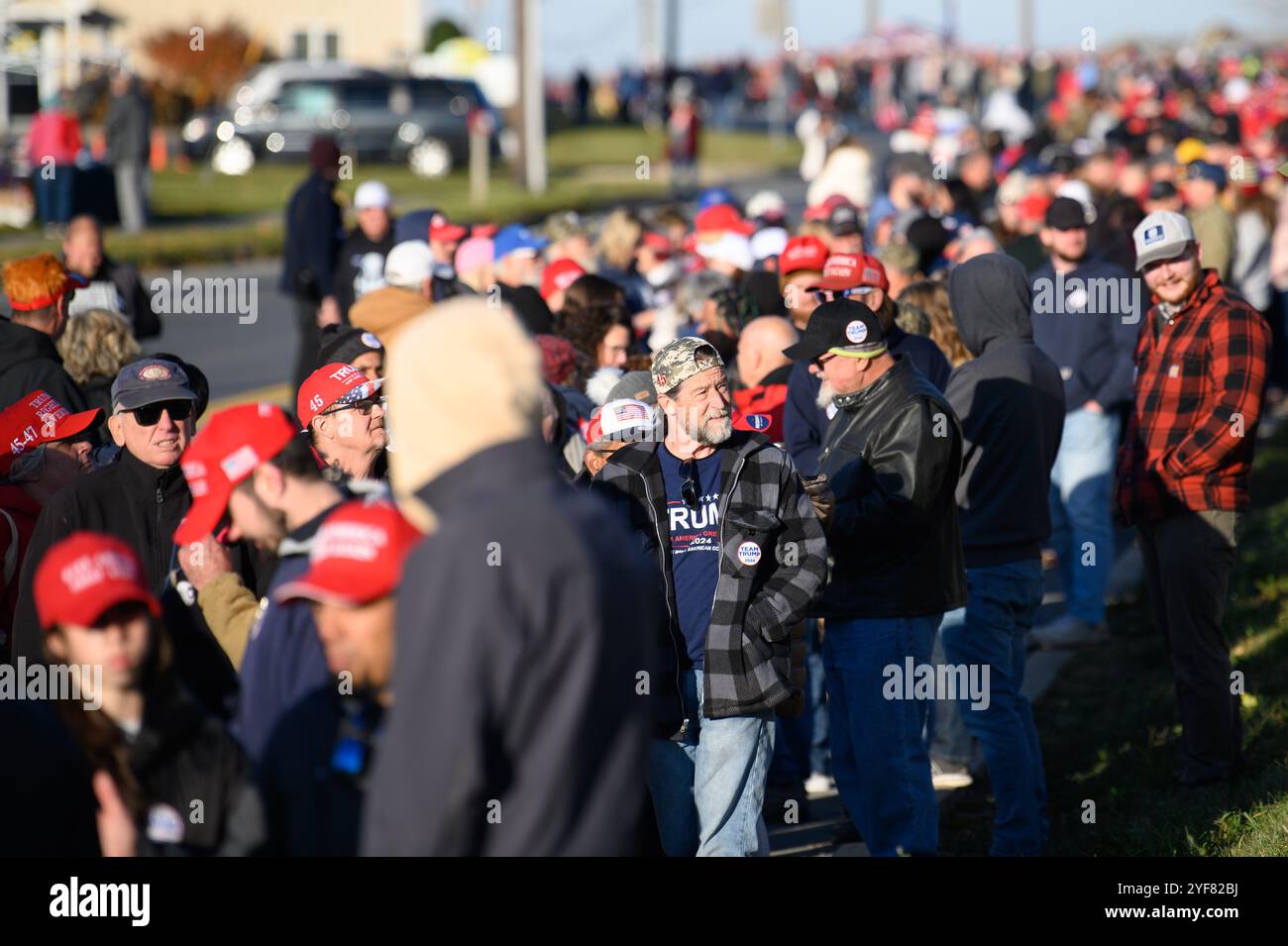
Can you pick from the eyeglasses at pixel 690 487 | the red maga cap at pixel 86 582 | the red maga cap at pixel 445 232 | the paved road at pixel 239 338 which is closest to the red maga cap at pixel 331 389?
the eyeglasses at pixel 690 487

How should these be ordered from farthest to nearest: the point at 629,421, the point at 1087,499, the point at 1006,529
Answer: the point at 1087,499, the point at 1006,529, the point at 629,421

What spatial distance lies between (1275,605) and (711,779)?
524 cm

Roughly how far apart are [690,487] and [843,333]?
97 centimetres

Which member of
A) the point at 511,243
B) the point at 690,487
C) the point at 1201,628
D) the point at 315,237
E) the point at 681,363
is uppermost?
the point at 315,237

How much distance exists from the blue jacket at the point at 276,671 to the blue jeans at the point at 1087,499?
656cm

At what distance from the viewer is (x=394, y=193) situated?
3181cm

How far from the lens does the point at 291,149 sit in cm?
3647

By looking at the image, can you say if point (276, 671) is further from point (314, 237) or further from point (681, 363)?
point (314, 237)

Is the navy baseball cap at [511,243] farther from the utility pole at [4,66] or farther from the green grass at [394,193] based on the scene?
the utility pole at [4,66]

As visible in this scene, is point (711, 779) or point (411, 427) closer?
point (411, 427)

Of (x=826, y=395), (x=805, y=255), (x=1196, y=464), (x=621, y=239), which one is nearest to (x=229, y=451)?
(x=826, y=395)

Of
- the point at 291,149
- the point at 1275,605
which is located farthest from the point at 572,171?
the point at 1275,605
